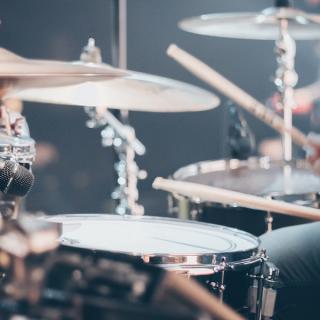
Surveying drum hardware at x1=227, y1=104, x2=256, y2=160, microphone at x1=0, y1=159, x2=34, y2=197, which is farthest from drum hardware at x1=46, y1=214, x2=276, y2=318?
drum hardware at x1=227, y1=104, x2=256, y2=160

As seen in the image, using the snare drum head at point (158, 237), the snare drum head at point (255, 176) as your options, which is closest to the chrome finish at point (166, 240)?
the snare drum head at point (158, 237)

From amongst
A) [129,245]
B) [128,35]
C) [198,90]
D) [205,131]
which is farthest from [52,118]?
[129,245]

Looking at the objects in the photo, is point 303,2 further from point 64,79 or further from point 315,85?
point 64,79

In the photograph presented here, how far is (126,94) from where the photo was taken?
1631 mm

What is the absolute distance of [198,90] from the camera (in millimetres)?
1726

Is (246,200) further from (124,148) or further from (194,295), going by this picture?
(194,295)

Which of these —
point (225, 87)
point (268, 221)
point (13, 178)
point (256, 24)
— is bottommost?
point (268, 221)

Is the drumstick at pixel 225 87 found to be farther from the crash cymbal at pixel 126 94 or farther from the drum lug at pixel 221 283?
the drum lug at pixel 221 283

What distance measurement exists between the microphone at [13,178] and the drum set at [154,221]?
0.16ft

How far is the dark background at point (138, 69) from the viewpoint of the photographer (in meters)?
2.60

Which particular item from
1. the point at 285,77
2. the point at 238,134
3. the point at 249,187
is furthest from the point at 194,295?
the point at 285,77

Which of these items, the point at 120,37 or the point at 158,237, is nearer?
the point at 158,237

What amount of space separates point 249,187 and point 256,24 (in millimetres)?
641

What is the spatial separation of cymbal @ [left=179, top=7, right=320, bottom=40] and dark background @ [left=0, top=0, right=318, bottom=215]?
0.54m
